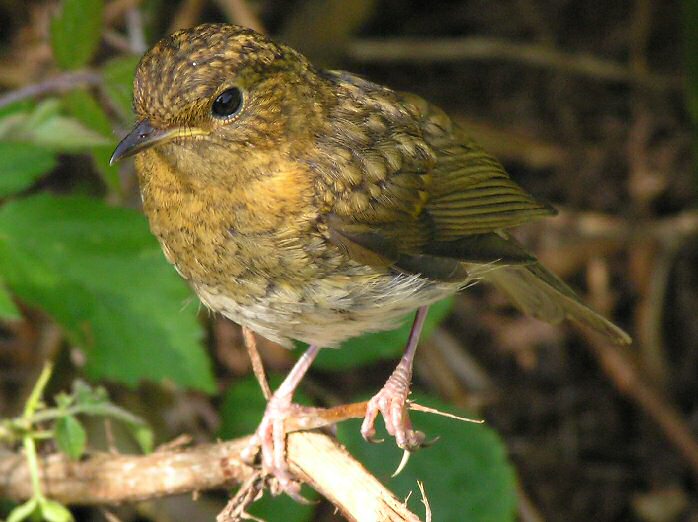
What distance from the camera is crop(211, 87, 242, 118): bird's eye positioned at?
9.09 ft

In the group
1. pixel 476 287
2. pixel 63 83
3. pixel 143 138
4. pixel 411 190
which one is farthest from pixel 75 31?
pixel 476 287

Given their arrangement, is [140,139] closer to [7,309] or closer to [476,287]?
[7,309]

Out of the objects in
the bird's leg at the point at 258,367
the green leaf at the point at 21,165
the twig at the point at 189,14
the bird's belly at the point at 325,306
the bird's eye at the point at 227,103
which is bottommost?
the bird's leg at the point at 258,367

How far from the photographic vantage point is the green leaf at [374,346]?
12.8ft

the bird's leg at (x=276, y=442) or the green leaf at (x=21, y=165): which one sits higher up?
the green leaf at (x=21, y=165)

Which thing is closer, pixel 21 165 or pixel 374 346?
pixel 21 165

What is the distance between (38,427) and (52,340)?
1.41 meters

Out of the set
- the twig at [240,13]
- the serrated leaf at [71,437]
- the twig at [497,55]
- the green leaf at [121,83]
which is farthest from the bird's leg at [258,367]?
the twig at [497,55]

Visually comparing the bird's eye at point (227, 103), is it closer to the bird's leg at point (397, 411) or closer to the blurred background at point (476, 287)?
the blurred background at point (476, 287)

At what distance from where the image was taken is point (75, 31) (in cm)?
354

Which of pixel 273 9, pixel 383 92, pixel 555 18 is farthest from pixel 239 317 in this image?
pixel 555 18

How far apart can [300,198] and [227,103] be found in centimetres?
36

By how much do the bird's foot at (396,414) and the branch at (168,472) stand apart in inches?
14.3

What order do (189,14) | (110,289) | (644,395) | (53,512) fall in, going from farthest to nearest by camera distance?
(189,14) → (644,395) → (110,289) → (53,512)
